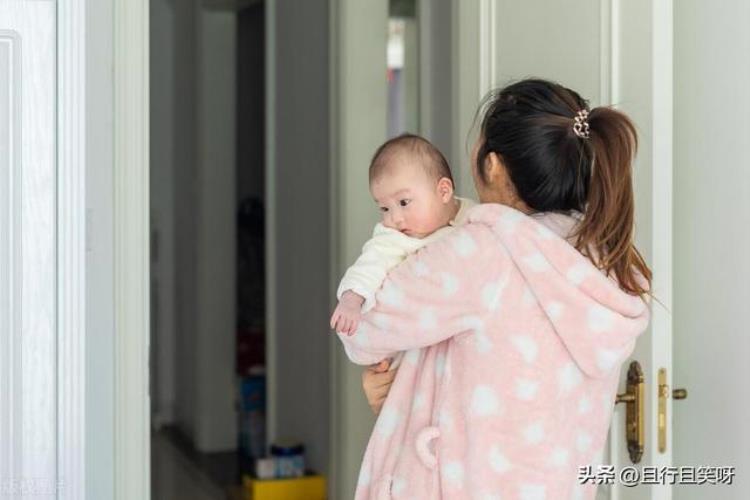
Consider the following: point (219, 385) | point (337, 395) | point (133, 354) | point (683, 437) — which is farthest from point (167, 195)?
point (683, 437)

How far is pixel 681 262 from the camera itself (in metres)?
2.19

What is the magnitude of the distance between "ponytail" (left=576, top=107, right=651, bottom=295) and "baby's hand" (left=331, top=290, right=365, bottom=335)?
0.36 metres

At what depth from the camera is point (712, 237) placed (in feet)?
6.88

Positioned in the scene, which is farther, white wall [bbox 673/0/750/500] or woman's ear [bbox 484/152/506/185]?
white wall [bbox 673/0/750/500]

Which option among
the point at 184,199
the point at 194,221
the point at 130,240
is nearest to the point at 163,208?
the point at 184,199

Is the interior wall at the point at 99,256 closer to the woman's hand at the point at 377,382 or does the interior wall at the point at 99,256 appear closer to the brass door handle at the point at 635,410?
the woman's hand at the point at 377,382

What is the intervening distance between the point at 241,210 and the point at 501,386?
453cm

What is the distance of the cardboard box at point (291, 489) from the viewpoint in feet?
14.4

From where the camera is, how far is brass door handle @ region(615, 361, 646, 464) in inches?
78.4

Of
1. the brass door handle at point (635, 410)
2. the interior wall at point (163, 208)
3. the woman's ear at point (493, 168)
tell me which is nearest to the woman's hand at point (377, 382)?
the woman's ear at point (493, 168)

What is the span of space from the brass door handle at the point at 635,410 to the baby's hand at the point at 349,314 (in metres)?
0.63

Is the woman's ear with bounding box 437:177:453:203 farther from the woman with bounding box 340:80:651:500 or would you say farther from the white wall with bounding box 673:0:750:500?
the white wall with bounding box 673:0:750:500

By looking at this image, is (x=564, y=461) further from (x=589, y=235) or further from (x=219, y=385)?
(x=219, y=385)

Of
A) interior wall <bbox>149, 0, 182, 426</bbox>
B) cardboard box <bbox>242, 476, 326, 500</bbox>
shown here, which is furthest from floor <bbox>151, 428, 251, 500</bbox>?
cardboard box <bbox>242, 476, 326, 500</bbox>
